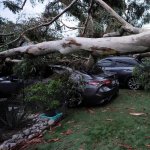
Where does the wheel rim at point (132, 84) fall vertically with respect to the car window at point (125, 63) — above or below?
below

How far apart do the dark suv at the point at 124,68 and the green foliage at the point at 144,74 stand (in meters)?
0.59

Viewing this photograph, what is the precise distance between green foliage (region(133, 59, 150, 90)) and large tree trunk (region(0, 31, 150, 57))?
10.1 m

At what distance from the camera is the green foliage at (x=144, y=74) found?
13.8 metres

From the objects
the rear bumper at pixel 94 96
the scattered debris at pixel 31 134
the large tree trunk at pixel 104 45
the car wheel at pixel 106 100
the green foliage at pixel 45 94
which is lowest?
the scattered debris at pixel 31 134

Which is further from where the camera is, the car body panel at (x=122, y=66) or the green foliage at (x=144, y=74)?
the car body panel at (x=122, y=66)

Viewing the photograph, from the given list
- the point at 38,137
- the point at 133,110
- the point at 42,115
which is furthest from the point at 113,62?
the point at 38,137

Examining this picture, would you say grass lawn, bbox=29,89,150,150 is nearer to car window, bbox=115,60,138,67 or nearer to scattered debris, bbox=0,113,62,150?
scattered debris, bbox=0,113,62,150

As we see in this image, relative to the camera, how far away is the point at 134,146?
292 inches

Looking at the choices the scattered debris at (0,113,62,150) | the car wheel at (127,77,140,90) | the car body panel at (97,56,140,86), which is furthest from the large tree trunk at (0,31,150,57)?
the car wheel at (127,77,140,90)

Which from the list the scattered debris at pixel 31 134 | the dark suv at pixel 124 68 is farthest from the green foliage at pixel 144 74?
the scattered debris at pixel 31 134

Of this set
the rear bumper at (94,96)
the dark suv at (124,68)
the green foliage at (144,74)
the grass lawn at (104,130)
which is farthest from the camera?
the dark suv at (124,68)

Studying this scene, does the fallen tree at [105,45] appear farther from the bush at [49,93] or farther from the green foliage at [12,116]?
the green foliage at [12,116]

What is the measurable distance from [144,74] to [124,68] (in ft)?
6.35

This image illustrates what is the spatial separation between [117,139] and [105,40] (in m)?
4.89
